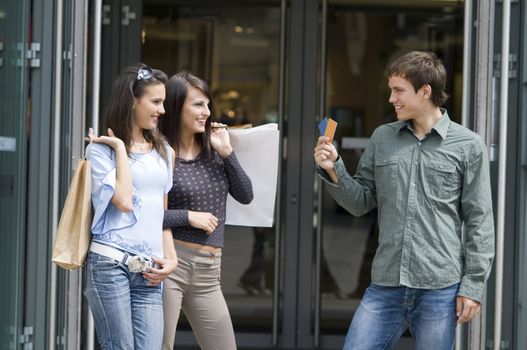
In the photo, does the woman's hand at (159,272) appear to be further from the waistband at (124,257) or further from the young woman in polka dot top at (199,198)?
the young woman in polka dot top at (199,198)

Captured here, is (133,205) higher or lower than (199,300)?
higher

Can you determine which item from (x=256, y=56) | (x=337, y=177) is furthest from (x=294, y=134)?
(x=337, y=177)

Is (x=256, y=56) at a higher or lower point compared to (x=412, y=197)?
higher

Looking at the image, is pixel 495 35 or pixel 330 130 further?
→ pixel 495 35

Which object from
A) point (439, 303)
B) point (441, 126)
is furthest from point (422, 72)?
point (439, 303)

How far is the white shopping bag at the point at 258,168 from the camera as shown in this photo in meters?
3.92

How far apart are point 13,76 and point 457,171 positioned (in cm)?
231

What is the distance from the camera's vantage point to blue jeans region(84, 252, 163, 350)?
3338mm

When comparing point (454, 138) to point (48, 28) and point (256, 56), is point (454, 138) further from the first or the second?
point (256, 56)

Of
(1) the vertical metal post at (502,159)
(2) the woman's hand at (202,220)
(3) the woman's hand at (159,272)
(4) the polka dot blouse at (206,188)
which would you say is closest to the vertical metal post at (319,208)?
(1) the vertical metal post at (502,159)

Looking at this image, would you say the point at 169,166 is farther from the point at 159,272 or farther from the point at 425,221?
the point at 425,221

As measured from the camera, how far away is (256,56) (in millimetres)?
7246

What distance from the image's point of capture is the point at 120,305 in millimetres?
3334

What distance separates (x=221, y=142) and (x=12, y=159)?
1.40m
